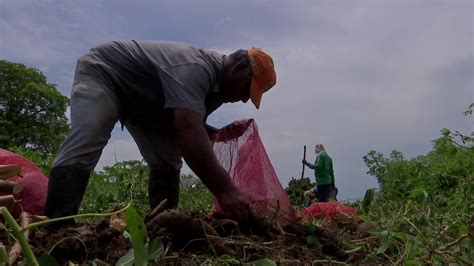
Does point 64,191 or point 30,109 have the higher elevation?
point 30,109

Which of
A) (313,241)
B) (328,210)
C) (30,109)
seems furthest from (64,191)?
(30,109)

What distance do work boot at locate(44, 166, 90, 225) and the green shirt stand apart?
15.5ft

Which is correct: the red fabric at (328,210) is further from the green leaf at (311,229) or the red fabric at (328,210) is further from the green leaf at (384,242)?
the green leaf at (384,242)

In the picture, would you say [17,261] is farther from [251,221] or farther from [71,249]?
[251,221]

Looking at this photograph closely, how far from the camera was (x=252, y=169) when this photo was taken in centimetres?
277

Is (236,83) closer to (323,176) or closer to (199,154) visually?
(199,154)

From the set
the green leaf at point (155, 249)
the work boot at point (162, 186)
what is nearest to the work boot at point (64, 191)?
the work boot at point (162, 186)

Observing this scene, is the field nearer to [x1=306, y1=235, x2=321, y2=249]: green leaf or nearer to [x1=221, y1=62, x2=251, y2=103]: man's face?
[x1=306, y1=235, x2=321, y2=249]: green leaf

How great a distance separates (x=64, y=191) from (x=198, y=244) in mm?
846

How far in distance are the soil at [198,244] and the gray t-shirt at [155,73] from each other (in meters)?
0.65

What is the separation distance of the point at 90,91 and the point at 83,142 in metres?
0.25

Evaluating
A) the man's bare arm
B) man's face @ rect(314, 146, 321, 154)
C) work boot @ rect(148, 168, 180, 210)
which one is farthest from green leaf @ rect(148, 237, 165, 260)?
man's face @ rect(314, 146, 321, 154)

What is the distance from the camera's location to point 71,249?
5.76 ft

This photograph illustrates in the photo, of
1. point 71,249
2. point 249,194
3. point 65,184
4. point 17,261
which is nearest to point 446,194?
point 249,194
